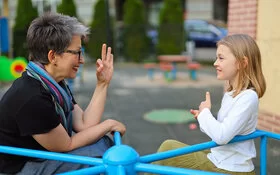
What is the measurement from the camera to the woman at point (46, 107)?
1.65 meters

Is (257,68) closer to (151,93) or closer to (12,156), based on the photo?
(12,156)

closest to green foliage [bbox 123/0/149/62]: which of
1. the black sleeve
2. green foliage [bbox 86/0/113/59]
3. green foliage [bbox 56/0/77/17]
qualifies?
green foliage [bbox 86/0/113/59]

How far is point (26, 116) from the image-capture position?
1636 millimetres

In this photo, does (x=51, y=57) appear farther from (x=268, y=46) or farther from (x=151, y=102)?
(x=151, y=102)

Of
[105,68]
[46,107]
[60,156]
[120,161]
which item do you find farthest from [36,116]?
[105,68]

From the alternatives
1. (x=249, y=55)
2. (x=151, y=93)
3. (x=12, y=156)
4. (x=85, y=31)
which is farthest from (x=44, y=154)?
(x=151, y=93)

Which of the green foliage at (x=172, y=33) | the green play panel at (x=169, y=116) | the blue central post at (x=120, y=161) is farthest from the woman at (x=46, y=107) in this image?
the green foliage at (x=172, y=33)

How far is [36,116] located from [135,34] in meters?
14.4

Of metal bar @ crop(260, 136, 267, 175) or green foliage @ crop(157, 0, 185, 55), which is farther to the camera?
green foliage @ crop(157, 0, 185, 55)

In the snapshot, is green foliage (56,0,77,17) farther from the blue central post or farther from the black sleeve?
the blue central post

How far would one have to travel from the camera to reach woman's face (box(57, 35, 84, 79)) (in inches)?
72.9

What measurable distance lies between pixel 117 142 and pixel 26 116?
1.50 feet

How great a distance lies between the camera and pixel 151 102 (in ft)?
23.7

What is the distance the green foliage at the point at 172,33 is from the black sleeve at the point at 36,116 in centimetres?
1390
